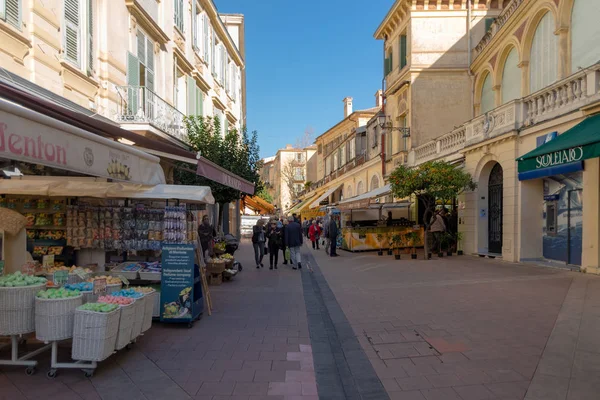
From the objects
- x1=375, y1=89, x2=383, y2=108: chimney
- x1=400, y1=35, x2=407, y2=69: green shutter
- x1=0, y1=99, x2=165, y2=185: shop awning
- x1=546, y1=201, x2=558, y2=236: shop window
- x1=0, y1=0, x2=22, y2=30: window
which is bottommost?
x1=546, y1=201, x2=558, y2=236: shop window

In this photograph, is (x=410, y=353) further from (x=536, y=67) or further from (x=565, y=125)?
(x=536, y=67)

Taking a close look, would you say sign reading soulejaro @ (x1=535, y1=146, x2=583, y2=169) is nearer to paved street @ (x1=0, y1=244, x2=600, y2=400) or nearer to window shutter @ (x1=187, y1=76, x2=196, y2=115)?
paved street @ (x1=0, y1=244, x2=600, y2=400)

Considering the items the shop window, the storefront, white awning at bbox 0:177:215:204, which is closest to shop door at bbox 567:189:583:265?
the storefront

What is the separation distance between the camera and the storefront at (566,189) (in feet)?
32.3

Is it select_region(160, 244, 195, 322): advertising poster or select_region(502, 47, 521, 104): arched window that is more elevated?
select_region(502, 47, 521, 104): arched window

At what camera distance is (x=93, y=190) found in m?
6.78

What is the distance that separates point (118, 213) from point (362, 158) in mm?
26356

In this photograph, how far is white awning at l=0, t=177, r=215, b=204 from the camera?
22.0ft

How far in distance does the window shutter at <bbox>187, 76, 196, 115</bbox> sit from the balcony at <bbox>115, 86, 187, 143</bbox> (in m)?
3.86

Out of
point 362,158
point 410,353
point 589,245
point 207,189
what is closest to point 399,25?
point 362,158

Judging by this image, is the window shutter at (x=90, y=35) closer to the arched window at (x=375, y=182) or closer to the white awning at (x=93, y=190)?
the white awning at (x=93, y=190)

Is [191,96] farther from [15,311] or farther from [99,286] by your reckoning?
[15,311]

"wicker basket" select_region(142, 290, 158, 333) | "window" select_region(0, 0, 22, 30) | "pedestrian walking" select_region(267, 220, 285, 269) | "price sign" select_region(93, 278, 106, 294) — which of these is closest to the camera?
"price sign" select_region(93, 278, 106, 294)

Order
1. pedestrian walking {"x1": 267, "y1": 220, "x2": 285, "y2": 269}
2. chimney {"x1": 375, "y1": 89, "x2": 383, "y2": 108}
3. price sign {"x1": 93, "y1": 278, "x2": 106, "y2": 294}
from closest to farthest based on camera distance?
1. price sign {"x1": 93, "y1": 278, "x2": 106, "y2": 294}
2. pedestrian walking {"x1": 267, "y1": 220, "x2": 285, "y2": 269}
3. chimney {"x1": 375, "y1": 89, "x2": 383, "y2": 108}
